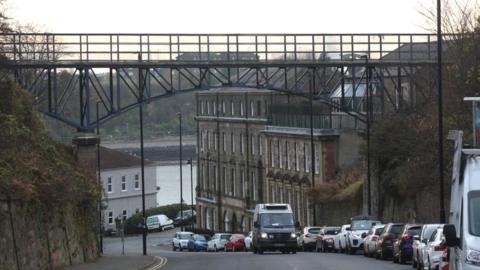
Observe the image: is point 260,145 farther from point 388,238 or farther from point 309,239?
point 388,238

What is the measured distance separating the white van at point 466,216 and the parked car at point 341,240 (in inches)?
1315

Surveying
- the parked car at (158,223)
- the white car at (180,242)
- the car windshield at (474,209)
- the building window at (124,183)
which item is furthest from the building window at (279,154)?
the car windshield at (474,209)

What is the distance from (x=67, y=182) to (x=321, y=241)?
22.2 m

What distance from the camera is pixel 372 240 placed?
44.0 m

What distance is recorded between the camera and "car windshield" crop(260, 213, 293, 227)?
5016 cm

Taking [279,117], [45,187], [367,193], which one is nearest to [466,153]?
[45,187]

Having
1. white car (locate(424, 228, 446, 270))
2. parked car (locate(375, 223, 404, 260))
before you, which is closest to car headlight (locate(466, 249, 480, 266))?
white car (locate(424, 228, 446, 270))

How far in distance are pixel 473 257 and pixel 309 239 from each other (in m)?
44.8

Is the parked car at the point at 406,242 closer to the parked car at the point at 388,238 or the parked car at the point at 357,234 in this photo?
the parked car at the point at 388,238

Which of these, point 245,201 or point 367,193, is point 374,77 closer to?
point 367,193

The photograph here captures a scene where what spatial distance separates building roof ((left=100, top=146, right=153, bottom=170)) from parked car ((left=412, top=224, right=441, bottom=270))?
77.8 meters

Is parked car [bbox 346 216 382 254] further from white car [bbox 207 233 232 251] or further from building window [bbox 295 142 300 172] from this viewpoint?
building window [bbox 295 142 300 172]

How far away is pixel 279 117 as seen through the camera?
9219cm

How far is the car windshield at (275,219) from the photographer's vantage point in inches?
1975
